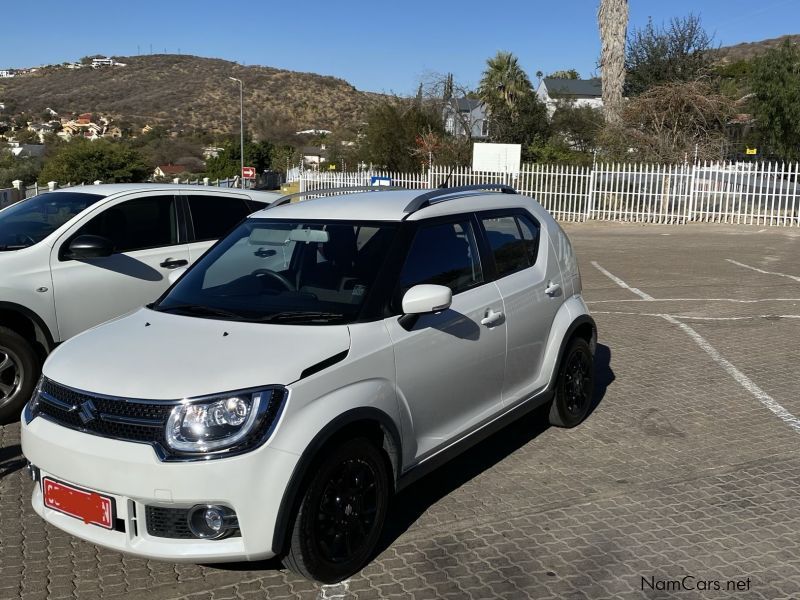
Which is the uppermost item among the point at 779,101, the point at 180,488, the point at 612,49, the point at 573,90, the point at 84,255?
the point at 573,90

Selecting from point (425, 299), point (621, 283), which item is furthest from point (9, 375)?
point (621, 283)

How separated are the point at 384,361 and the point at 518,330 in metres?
1.39

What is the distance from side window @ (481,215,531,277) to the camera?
4.83 m

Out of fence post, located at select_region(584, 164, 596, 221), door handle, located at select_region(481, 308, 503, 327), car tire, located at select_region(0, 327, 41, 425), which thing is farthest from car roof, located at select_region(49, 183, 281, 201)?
fence post, located at select_region(584, 164, 596, 221)

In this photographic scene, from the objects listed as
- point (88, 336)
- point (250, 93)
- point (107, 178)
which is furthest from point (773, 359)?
point (250, 93)

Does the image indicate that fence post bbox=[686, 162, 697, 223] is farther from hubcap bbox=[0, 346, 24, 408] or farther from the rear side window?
hubcap bbox=[0, 346, 24, 408]

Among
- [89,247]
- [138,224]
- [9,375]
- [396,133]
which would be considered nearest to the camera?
[9,375]

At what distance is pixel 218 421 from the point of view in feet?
10.4

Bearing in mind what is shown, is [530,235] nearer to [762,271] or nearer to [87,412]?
[87,412]

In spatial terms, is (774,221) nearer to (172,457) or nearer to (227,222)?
(227,222)

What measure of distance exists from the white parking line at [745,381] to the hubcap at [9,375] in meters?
5.57

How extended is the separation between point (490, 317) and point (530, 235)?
3.42 ft

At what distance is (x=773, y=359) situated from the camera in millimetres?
7621

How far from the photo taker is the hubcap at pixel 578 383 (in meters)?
5.60
